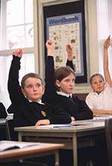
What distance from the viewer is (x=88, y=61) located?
4797 mm

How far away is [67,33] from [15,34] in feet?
3.39

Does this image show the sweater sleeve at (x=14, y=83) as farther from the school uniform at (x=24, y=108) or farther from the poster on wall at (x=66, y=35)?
the poster on wall at (x=66, y=35)

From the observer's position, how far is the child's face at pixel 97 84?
14.2ft

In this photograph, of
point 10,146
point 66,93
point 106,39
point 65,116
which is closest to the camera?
point 10,146

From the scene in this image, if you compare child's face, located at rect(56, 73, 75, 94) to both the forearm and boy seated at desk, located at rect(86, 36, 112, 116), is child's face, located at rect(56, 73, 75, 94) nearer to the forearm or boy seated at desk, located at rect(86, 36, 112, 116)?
the forearm

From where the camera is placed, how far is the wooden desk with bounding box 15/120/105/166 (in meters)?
2.60

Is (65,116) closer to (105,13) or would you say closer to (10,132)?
(10,132)

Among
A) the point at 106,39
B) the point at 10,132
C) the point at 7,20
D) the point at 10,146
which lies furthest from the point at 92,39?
the point at 10,146

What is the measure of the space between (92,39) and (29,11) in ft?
4.05

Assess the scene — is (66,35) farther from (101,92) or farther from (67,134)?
(67,134)

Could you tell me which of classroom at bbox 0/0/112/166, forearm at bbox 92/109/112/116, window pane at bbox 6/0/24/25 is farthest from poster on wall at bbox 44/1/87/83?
forearm at bbox 92/109/112/116

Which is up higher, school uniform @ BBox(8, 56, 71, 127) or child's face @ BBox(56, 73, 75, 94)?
child's face @ BBox(56, 73, 75, 94)

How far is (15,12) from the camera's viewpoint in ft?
18.9

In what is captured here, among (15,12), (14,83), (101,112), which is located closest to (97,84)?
(101,112)
